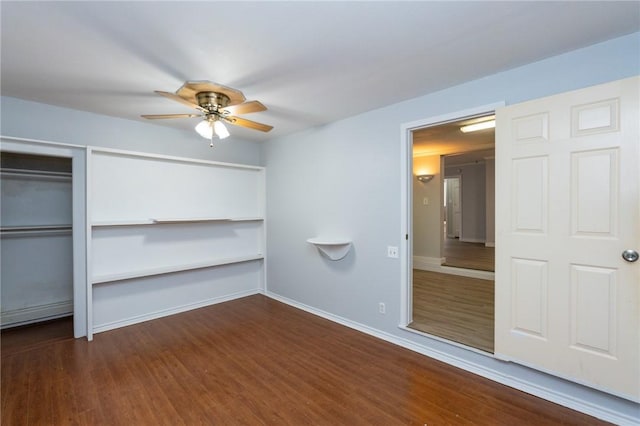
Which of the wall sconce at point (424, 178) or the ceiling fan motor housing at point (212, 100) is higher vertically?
the ceiling fan motor housing at point (212, 100)

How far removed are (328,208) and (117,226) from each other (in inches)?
98.9

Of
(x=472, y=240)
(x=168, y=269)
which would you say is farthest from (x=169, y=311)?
(x=472, y=240)

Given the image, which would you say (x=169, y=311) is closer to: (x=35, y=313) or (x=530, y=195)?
(x=35, y=313)

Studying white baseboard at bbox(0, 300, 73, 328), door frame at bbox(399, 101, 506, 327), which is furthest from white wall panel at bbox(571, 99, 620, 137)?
white baseboard at bbox(0, 300, 73, 328)

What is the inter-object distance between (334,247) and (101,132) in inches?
121

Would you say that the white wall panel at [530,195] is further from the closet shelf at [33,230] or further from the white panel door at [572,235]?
the closet shelf at [33,230]

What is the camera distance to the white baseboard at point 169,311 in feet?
10.8

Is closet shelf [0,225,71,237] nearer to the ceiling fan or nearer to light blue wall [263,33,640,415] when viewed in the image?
the ceiling fan

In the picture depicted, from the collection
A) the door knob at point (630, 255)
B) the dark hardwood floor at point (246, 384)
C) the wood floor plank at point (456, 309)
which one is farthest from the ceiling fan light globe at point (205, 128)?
the door knob at point (630, 255)

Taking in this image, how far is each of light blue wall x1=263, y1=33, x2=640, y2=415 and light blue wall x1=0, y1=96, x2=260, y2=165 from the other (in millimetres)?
985

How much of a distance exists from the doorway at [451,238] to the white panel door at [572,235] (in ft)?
1.57

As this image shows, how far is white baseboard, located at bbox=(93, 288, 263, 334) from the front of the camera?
10.8ft

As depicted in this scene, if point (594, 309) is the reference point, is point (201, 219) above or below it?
above

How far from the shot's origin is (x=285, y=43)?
1.87 metres
